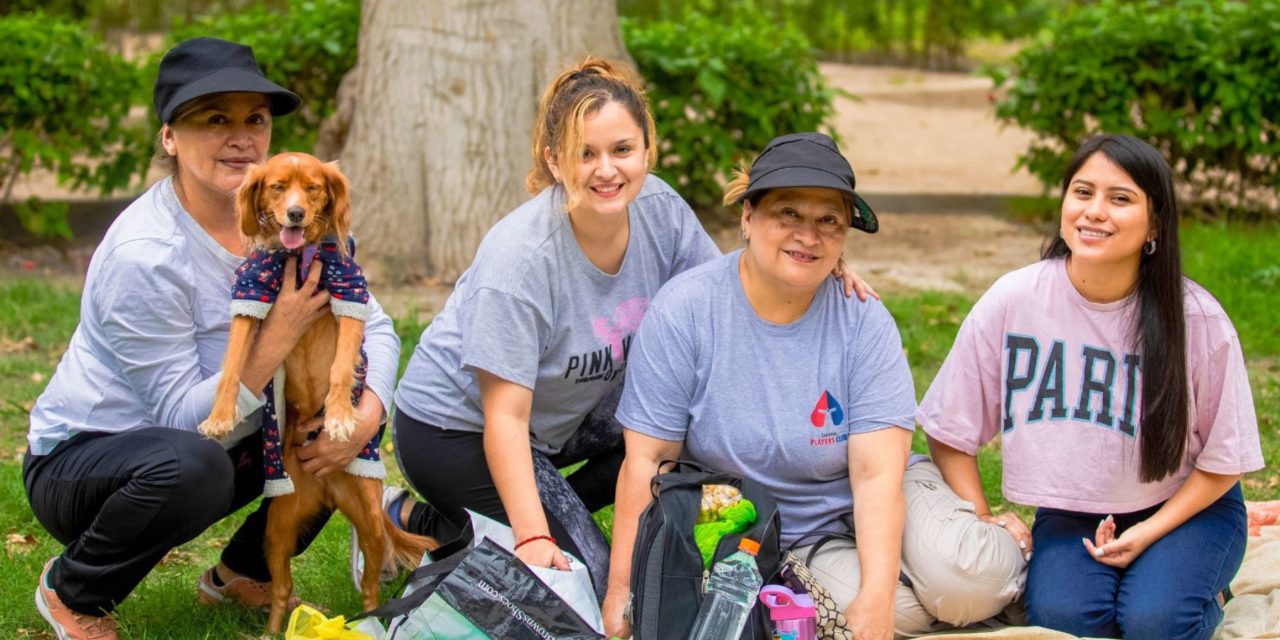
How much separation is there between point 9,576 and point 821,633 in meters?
2.35

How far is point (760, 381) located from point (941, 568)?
646mm

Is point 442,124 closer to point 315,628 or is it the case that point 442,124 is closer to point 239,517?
point 239,517

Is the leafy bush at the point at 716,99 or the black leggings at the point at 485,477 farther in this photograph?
the leafy bush at the point at 716,99

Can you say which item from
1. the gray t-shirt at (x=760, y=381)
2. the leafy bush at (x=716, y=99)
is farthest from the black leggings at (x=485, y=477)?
the leafy bush at (x=716, y=99)

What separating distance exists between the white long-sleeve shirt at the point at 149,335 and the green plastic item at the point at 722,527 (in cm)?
94

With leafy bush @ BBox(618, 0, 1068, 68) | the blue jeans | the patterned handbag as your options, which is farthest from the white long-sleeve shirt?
leafy bush @ BBox(618, 0, 1068, 68)

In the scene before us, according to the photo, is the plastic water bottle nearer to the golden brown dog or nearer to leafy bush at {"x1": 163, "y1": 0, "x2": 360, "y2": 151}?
the golden brown dog

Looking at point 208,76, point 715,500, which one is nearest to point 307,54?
point 208,76

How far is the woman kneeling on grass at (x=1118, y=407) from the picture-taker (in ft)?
11.4

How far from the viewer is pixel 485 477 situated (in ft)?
12.1

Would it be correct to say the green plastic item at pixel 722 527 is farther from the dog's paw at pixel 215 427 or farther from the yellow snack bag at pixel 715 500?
the dog's paw at pixel 215 427

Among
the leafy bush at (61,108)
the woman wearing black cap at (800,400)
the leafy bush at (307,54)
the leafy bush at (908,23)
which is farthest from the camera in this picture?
the leafy bush at (908,23)

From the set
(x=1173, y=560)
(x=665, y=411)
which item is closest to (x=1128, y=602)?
(x=1173, y=560)

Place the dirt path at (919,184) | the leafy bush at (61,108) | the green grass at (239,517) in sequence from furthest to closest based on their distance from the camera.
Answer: the dirt path at (919,184)
the leafy bush at (61,108)
the green grass at (239,517)
